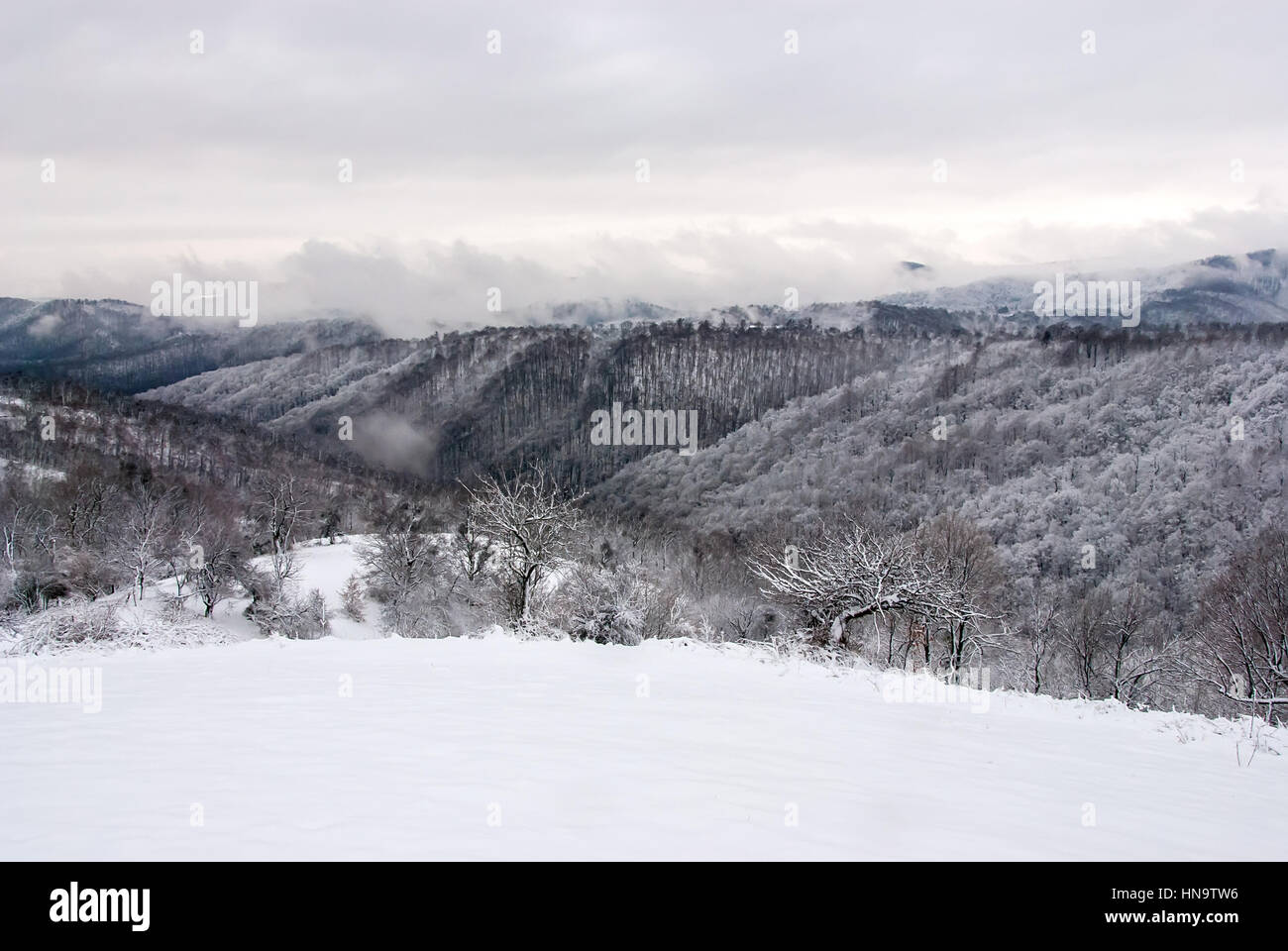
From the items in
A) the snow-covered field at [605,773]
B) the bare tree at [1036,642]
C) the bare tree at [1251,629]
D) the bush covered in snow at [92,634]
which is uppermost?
the snow-covered field at [605,773]

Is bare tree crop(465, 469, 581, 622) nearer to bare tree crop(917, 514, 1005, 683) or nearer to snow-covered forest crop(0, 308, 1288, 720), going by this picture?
snow-covered forest crop(0, 308, 1288, 720)

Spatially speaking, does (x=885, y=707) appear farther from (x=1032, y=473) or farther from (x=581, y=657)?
(x=1032, y=473)

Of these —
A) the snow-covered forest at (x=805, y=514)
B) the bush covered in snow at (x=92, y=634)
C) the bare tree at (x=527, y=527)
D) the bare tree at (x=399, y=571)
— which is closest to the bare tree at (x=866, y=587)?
the snow-covered forest at (x=805, y=514)

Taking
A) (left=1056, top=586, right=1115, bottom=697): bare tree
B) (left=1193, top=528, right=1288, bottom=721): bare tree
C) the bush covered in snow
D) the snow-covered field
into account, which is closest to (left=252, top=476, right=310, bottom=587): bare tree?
the bush covered in snow

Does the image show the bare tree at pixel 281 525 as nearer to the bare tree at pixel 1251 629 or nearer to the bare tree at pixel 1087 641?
the bare tree at pixel 1087 641

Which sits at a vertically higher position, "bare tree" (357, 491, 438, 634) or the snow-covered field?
the snow-covered field

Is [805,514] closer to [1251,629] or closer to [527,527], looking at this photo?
[1251,629]

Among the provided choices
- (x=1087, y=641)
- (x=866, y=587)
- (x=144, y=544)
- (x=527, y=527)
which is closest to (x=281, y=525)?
(x=144, y=544)
